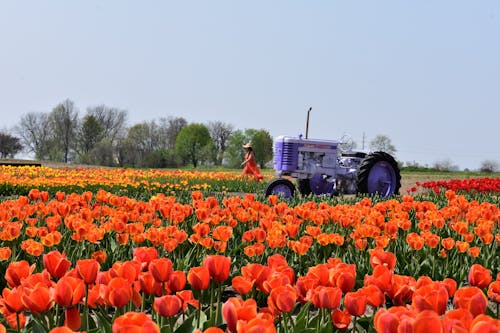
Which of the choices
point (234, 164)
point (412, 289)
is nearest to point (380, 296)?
point (412, 289)

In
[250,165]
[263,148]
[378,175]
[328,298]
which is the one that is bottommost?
[328,298]

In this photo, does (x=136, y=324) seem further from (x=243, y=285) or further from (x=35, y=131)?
(x=35, y=131)

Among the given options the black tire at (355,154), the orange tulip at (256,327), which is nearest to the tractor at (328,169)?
the black tire at (355,154)

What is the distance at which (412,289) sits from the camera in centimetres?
229

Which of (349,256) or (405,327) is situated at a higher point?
(405,327)

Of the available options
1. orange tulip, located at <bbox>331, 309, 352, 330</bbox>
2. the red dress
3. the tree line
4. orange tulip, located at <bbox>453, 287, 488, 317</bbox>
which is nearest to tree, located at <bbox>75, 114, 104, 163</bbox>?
the tree line

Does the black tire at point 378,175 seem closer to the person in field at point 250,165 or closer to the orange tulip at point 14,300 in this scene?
the person in field at point 250,165

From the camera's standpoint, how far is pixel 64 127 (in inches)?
2473

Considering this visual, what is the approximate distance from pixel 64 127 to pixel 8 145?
19.1 ft

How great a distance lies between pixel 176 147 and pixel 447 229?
57.5 m

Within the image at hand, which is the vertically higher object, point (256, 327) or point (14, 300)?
point (256, 327)

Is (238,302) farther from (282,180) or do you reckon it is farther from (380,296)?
(282,180)

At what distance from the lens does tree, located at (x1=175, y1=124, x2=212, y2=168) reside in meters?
61.4

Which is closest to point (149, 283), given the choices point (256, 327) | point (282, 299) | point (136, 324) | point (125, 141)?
point (282, 299)
